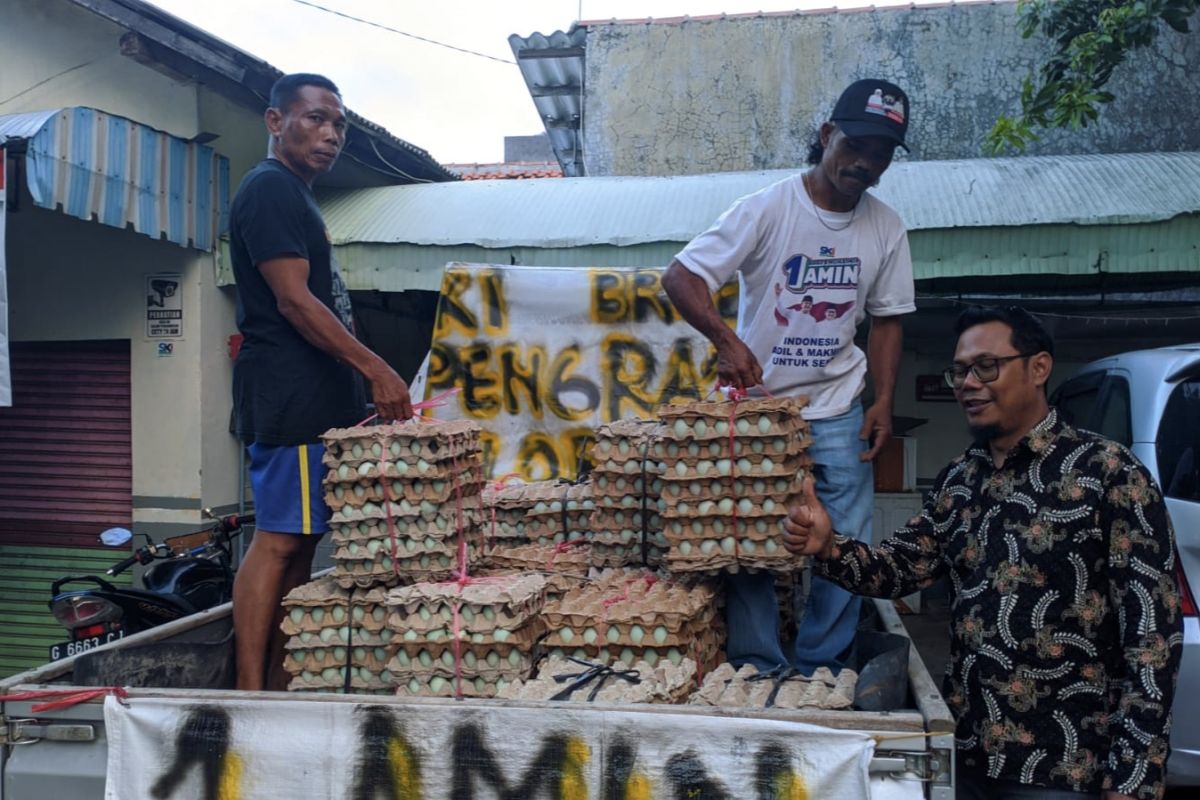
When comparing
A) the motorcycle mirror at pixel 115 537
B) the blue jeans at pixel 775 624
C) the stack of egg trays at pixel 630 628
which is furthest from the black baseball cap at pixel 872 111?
the motorcycle mirror at pixel 115 537

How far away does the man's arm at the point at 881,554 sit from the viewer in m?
2.84

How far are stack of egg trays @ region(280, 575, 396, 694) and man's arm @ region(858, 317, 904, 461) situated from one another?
1.83 m

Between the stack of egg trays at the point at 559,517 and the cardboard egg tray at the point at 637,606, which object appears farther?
the stack of egg trays at the point at 559,517

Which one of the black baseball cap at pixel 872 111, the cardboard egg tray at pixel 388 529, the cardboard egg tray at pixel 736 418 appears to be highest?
the black baseball cap at pixel 872 111

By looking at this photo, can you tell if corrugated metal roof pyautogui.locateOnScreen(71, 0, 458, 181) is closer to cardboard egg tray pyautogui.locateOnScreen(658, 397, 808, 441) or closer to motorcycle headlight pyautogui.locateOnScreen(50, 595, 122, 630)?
motorcycle headlight pyautogui.locateOnScreen(50, 595, 122, 630)

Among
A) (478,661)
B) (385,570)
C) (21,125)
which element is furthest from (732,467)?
(21,125)

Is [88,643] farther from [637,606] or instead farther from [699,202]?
[699,202]

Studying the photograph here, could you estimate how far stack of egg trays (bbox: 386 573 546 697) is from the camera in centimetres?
294

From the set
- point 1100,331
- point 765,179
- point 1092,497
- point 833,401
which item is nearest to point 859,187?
point 833,401

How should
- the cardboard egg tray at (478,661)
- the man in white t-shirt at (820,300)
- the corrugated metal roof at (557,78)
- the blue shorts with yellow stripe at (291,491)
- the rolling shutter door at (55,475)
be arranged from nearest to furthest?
1. the cardboard egg tray at (478,661)
2. the man in white t-shirt at (820,300)
3. the blue shorts with yellow stripe at (291,491)
4. the rolling shutter door at (55,475)
5. the corrugated metal roof at (557,78)

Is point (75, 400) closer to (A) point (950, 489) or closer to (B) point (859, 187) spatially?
(B) point (859, 187)

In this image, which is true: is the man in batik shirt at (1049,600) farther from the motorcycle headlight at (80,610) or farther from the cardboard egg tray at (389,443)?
the motorcycle headlight at (80,610)

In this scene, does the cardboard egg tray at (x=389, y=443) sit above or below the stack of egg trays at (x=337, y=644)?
above

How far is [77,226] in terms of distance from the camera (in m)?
7.86
